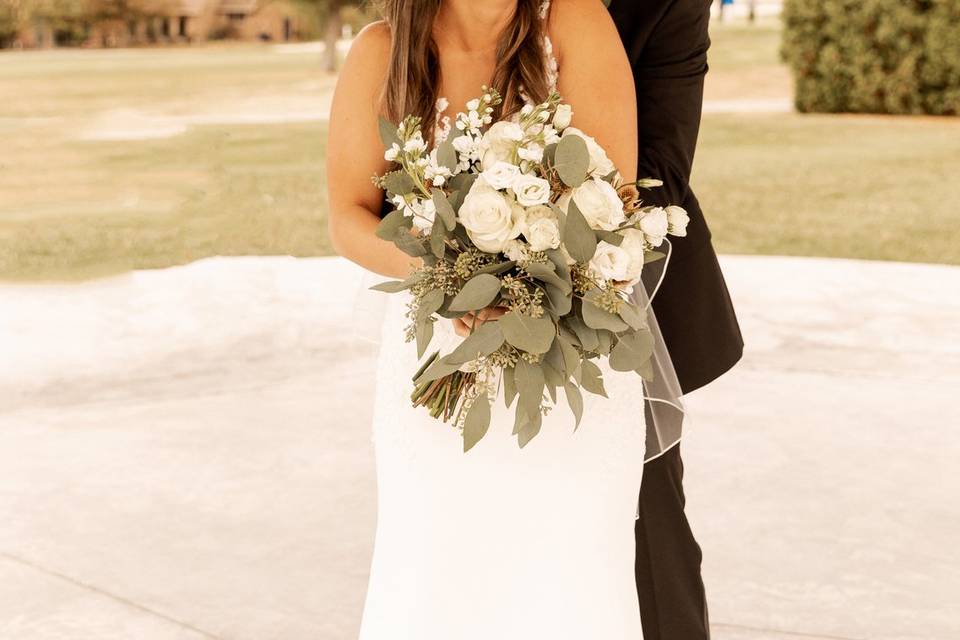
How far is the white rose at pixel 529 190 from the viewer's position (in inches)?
87.4

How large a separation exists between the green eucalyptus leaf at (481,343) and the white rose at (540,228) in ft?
0.51

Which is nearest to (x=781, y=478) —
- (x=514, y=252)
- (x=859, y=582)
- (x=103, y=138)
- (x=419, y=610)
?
(x=859, y=582)

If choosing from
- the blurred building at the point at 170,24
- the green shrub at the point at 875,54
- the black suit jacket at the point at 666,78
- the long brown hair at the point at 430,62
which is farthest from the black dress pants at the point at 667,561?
the blurred building at the point at 170,24

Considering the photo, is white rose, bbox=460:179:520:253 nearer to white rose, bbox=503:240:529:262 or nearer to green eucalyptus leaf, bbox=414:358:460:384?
white rose, bbox=503:240:529:262

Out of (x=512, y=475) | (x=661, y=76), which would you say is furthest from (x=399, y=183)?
(x=661, y=76)

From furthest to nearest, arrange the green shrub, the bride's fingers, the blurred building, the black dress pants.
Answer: the blurred building < the green shrub < the black dress pants < the bride's fingers

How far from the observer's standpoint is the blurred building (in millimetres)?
36719

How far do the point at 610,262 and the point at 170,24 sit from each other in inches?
1545

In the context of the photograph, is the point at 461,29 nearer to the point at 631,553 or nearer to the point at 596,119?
the point at 596,119

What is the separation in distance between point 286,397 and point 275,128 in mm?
15906

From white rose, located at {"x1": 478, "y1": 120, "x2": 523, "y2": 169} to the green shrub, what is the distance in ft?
53.5

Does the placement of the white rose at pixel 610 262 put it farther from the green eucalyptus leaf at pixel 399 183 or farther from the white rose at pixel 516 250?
the green eucalyptus leaf at pixel 399 183

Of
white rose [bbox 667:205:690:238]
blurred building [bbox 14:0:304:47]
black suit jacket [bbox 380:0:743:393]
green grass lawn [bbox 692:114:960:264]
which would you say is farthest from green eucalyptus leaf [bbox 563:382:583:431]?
blurred building [bbox 14:0:304:47]

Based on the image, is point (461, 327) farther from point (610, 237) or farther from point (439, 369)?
point (610, 237)
